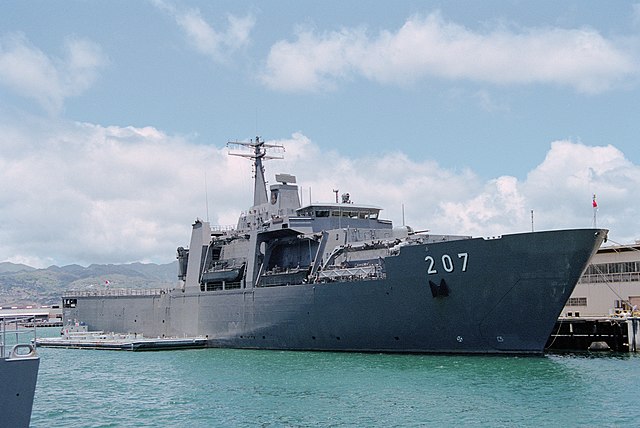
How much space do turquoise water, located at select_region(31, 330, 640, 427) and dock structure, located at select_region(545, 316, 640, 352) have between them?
1.31m

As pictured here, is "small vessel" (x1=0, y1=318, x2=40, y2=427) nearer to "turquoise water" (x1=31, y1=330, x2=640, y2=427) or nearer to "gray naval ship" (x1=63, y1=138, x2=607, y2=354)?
"turquoise water" (x1=31, y1=330, x2=640, y2=427)

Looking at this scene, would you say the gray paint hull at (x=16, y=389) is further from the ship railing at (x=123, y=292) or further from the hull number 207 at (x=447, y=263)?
the ship railing at (x=123, y=292)

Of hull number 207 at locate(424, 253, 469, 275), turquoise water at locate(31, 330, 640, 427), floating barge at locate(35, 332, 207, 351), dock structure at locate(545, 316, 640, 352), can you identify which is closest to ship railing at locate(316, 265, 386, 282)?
hull number 207 at locate(424, 253, 469, 275)

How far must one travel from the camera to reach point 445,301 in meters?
24.9

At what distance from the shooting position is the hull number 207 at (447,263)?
2439 centimetres

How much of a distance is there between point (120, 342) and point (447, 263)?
71.1 feet

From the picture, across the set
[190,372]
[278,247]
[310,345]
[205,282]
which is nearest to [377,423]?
[190,372]

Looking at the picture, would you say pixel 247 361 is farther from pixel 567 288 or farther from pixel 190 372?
pixel 567 288

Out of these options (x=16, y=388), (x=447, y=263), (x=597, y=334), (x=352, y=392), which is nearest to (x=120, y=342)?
(x=447, y=263)

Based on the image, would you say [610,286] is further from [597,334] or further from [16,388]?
[16,388]

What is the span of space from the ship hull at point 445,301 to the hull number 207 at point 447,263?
0.11ft

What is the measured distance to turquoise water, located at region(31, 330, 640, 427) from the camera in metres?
16.2

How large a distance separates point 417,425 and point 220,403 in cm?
600

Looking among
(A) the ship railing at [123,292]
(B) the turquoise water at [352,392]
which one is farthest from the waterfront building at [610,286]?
(A) the ship railing at [123,292]
